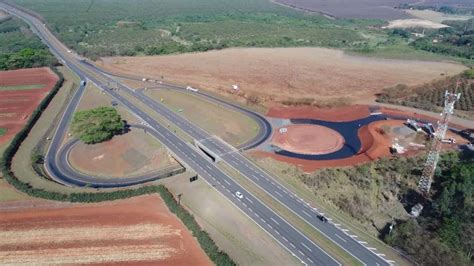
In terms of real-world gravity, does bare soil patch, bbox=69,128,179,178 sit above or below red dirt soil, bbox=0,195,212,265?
above

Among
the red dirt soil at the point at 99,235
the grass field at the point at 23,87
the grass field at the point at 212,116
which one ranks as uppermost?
the grass field at the point at 23,87

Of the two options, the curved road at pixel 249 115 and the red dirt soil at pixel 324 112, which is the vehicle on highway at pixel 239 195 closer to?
the curved road at pixel 249 115

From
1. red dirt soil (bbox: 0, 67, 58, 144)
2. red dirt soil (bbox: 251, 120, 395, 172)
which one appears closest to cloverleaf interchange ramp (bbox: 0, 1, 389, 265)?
red dirt soil (bbox: 251, 120, 395, 172)

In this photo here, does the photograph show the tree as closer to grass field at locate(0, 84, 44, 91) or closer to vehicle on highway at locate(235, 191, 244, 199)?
vehicle on highway at locate(235, 191, 244, 199)

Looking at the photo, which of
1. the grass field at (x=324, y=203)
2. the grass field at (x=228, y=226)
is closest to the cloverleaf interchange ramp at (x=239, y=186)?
the grass field at (x=228, y=226)

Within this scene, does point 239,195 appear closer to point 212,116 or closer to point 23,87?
point 212,116

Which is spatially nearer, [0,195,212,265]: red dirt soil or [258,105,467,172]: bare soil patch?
[0,195,212,265]: red dirt soil

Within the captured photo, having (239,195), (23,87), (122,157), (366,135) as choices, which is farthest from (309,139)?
(23,87)

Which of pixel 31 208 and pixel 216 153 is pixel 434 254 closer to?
pixel 216 153
